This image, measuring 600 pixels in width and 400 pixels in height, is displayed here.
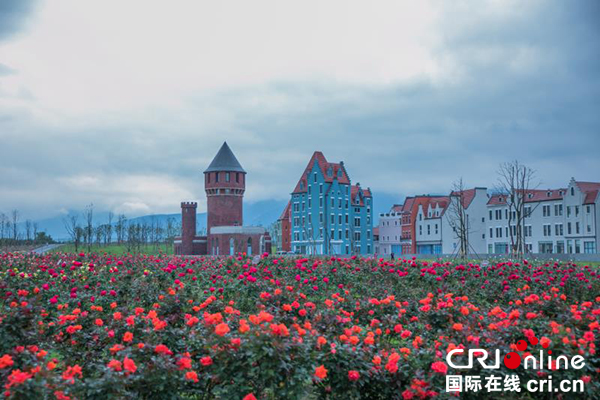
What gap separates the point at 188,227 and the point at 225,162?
38.0 feet

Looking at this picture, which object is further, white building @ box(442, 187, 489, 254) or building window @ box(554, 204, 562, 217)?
white building @ box(442, 187, 489, 254)

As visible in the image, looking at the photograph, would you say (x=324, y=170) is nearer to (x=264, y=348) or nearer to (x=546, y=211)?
(x=546, y=211)

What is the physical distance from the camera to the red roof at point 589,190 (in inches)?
2522

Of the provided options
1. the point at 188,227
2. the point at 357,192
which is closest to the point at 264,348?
the point at 188,227

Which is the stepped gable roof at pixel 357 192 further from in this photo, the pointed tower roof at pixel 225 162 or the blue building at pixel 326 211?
the pointed tower roof at pixel 225 162

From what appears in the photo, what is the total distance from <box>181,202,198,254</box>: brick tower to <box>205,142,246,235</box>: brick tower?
522 cm

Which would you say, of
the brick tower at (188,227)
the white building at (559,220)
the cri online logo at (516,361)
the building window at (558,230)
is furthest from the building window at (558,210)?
the cri online logo at (516,361)

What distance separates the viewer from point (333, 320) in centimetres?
815

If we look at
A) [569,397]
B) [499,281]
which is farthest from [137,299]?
[499,281]

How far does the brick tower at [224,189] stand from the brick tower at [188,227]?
522cm

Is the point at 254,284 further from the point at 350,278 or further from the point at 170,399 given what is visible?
the point at 170,399

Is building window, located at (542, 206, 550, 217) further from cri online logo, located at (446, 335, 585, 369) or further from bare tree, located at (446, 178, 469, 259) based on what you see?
cri online logo, located at (446, 335, 585, 369)

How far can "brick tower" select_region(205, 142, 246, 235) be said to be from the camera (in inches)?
2928

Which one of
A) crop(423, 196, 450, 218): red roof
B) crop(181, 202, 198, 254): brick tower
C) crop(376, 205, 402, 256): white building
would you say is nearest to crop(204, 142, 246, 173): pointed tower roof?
crop(181, 202, 198, 254): brick tower
